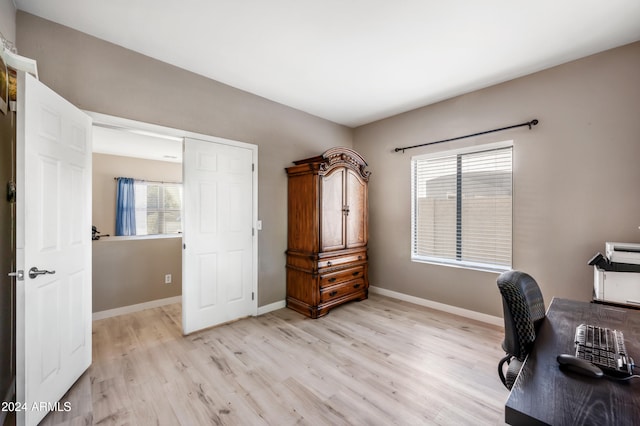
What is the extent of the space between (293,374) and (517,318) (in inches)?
63.8

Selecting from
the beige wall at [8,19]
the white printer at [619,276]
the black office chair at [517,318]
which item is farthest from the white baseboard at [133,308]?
the white printer at [619,276]

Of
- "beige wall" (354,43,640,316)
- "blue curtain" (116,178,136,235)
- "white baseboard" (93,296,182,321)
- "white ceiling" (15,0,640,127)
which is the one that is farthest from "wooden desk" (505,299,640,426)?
"blue curtain" (116,178,136,235)

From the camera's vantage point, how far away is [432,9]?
6.34 feet

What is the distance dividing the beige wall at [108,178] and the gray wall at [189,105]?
4214 mm

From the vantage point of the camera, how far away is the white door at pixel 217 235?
2807 millimetres

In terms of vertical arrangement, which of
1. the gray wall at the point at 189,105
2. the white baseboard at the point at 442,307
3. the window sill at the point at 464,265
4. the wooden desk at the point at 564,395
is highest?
the gray wall at the point at 189,105

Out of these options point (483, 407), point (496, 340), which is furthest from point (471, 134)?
point (483, 407)

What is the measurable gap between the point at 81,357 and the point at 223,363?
41.1 inches

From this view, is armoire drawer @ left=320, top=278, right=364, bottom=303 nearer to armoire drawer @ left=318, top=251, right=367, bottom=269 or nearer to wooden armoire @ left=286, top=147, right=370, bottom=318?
wooden armoire @ left=286, top=147, right=370, bottom=318

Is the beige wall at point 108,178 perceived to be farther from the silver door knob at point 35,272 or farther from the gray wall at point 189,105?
the silver door knob at point 35,272

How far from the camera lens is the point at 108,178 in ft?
18.8

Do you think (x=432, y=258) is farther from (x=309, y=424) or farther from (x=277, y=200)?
(x=309, y=424)

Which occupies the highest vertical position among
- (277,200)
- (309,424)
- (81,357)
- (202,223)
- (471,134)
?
(471,134)

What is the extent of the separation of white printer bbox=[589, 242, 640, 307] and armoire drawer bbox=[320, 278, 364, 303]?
7.82ft
